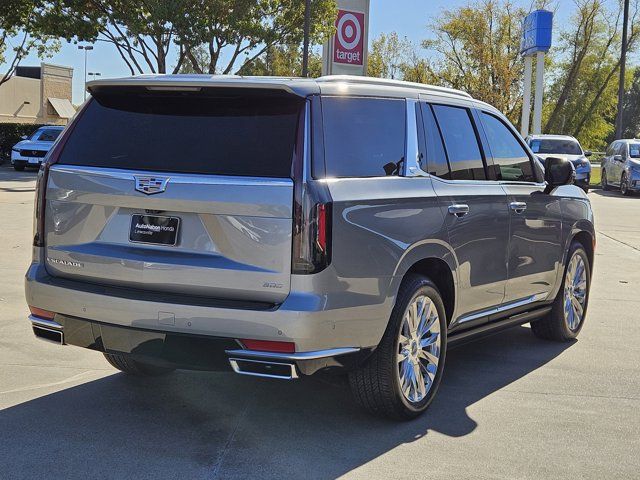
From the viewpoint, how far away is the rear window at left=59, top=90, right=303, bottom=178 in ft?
13.7

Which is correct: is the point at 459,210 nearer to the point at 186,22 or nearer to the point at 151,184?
the point at 151,184

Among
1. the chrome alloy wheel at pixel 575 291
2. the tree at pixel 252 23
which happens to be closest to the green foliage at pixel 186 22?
Result: the tree at pixel 252 23

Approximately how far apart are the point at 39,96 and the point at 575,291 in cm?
7367

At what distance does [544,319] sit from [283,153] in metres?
3.53

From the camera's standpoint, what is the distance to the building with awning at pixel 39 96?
6950cm

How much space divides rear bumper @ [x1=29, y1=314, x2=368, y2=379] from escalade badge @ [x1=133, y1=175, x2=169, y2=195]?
0.68m

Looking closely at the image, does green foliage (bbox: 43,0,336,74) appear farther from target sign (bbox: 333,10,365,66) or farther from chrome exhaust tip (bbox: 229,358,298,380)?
chrome exhaust tip (bbox: 229,358,298,380)

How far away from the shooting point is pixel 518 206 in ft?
19.3

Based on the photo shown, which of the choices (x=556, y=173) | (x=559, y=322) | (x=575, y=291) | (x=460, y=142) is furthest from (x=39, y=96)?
(x=460, y=142)

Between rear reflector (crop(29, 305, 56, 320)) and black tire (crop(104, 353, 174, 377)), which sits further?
black tire (crop(104, 353, 174, 377))

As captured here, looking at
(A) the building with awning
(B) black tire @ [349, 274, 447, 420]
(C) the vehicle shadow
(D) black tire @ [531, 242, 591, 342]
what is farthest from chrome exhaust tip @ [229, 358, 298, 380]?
(A) the building with awning

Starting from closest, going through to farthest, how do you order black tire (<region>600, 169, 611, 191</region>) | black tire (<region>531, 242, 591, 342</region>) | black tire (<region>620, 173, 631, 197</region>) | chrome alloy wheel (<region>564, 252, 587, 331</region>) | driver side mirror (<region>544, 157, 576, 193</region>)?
1. driver side mirror (<region>544, 157, 576, 193</region>)
2. black tire (<region>531, 242, 591, 342</region>)
3. chrome alloy wheel (<region>564, 252, 587, 331</region>)
4. black tire (<region>620, 173, 631, 197</region>)
5. black tire (<region>600, 169, 611, 191</region>)

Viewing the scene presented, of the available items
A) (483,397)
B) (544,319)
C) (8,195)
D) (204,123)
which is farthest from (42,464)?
(8,195)

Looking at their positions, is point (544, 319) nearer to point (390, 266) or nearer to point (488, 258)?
point (488, 258)
